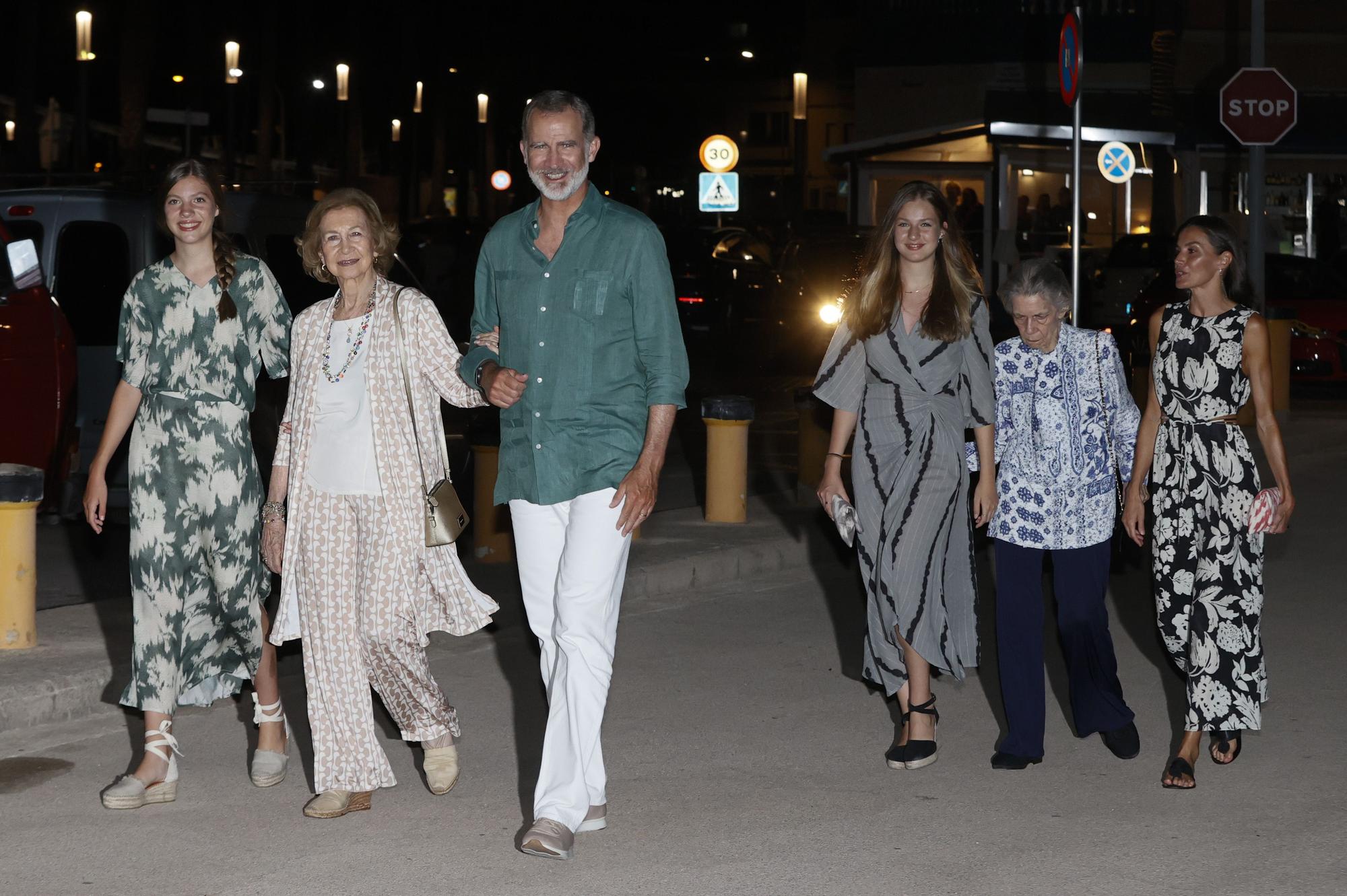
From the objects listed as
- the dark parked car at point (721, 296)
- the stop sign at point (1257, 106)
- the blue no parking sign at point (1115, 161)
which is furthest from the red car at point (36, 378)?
the dark parked car at point (721, 296)

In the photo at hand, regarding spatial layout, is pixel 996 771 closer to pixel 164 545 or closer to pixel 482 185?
pixel 164 545

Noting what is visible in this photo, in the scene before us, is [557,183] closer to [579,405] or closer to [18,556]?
[579,405]

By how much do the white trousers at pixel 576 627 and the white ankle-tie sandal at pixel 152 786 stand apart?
4.41 ft

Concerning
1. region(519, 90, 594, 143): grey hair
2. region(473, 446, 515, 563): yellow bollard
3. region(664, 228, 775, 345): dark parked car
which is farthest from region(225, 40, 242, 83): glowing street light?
region(519, 90, 594, 143): grey hair

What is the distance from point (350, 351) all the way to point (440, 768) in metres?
1.37

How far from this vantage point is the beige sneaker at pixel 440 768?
18.2ft

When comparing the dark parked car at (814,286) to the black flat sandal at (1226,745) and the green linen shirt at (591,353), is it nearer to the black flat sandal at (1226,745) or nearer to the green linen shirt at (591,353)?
A: the black flat sandal at (1226,745)

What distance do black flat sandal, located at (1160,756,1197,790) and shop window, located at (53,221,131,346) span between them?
6.79m

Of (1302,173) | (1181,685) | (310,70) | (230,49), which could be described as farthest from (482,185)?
Result: (1181,685)

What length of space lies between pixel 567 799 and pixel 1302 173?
99.1 ft

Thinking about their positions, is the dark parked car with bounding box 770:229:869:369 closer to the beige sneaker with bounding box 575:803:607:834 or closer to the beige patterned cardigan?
the beige patterned cardigan

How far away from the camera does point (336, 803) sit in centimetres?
532

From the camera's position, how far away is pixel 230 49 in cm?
4209

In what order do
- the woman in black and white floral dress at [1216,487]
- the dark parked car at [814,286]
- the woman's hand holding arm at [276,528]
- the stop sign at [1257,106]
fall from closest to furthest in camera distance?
1. the woman's hand holding arm at [276,528]
2. the woman in black and white floral dress at [1216,487]
3. the stop sign at [1257,106]
4. the dark parked car at [814,286]
